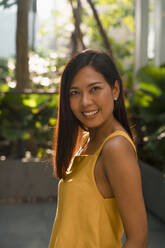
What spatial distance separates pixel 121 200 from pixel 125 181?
2.1 inches

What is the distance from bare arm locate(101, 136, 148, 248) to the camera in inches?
44.8

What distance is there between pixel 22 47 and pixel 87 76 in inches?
181

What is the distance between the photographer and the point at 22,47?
5.75 m

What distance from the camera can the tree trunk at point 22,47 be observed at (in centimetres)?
570

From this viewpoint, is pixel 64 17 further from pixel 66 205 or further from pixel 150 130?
pixel 66 205

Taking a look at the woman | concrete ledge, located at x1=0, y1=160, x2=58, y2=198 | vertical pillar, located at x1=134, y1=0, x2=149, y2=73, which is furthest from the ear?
vertical pillar, located at x1=134, y1=0, x2=149, y2=73

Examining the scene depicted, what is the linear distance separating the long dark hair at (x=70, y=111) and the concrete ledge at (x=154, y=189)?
115 inches

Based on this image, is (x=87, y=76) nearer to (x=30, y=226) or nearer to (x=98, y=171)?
(x=98, y=171)

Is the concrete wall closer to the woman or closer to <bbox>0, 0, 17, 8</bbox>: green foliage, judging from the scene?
<bbox>0, 0, 17, 8</bbox>: green foliage

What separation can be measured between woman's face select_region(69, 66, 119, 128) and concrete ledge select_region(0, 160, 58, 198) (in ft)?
12.4

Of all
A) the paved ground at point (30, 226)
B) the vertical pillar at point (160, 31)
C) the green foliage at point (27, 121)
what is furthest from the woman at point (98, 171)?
the vertical pillar at point (160, 31)

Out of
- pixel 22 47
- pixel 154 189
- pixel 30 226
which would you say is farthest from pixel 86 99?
pixel 22 47

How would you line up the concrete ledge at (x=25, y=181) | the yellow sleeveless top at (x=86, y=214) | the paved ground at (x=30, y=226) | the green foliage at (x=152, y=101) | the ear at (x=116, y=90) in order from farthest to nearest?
the concrete ledge at (x=25, y=181), the green foliage at (x=152, y=101), the paved ground at (x=30, y=226), the ear at (x=116, y=90), the yellow sleeveless top at (x=86, y=214)

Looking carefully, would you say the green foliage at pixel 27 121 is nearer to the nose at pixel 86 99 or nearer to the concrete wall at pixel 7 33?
the concrete wall at pixel 7 33
